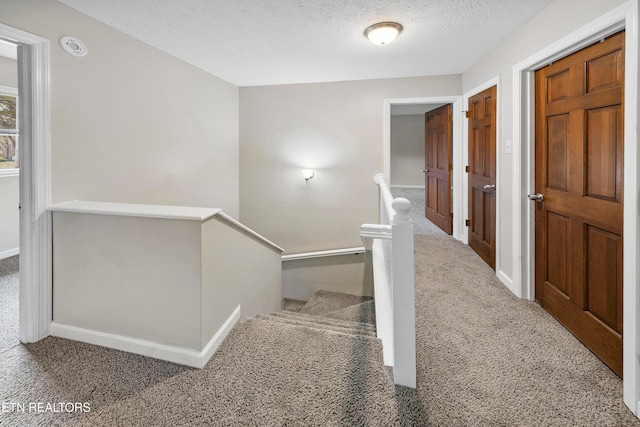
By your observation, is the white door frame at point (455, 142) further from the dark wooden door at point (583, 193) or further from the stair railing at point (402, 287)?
the stair railing at point (402, 287)

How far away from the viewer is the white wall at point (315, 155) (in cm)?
424

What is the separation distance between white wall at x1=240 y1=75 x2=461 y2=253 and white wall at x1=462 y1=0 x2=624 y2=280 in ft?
3.88

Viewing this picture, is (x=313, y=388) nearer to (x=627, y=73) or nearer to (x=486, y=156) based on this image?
(x=627, y=73)

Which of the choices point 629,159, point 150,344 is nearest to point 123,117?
point 150,344

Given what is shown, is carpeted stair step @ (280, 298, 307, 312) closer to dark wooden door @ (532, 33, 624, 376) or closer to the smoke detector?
dark wooden door @ (532, 33, 624, 376)

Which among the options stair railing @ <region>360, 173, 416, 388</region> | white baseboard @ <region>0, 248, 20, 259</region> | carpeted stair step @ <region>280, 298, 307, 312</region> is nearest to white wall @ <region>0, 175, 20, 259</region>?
white baseboard @ <region>0, 248, 20, 259</region>

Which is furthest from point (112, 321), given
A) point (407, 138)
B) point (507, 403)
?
point (407, 138)

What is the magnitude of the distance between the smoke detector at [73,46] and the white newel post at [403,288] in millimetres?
2354

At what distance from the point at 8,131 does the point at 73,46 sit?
273cm

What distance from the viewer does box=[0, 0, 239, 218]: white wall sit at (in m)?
2.12

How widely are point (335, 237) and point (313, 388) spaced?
301 cm

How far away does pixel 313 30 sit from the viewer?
261 centimetres

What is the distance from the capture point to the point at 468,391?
1574 millimetres

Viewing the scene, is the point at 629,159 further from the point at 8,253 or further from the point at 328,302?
the point at 8,253
